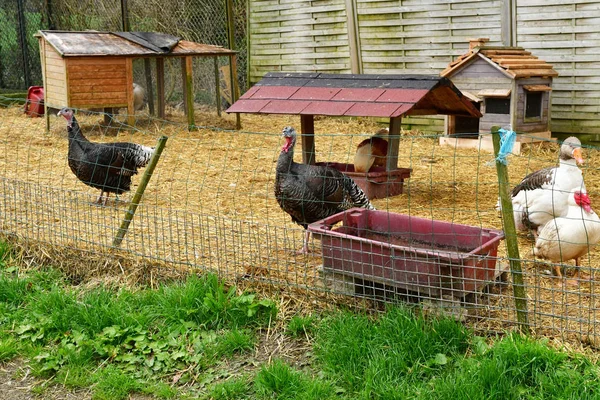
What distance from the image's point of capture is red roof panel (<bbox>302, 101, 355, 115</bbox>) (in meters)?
6.67

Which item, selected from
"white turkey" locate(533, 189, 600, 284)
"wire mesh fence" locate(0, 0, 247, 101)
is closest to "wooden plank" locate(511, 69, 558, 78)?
"white turkey" locate(533, 189, 600, 284)

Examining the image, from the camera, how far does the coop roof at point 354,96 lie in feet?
21.8

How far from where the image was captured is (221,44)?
14.0 metres

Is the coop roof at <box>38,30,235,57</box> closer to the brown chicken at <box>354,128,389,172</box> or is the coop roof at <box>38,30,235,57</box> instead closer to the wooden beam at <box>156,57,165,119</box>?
the wooden beam at <box>156,57,165,119</box>

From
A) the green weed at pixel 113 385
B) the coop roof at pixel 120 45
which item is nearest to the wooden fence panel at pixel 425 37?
the coop roof at pixel 120 45

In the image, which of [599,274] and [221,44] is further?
[221,44]

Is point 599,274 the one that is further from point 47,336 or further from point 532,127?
point 532,127

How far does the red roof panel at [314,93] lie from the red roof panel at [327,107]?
108 millimetres

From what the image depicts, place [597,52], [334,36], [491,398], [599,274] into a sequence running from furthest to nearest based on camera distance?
[334,36]
[597,52]
[599,274]
[491,398]

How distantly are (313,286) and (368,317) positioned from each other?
0.47 meters

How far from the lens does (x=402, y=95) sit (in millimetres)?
6707

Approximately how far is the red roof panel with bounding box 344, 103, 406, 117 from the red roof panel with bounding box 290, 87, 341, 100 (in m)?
0.37

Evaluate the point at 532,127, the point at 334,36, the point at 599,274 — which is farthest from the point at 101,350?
the point at 334,36

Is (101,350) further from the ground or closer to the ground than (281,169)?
closer to the ground
